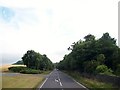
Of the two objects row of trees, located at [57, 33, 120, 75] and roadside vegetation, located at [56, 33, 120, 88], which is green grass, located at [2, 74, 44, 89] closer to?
roadside vegetation, located at [56, 33, 120, 88]

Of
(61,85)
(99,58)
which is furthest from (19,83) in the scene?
(99,58)

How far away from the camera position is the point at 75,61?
68.8m

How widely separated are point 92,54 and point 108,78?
89.0 ft

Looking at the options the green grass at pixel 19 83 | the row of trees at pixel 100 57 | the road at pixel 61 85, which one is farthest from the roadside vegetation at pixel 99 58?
the green grass at pixel 19 83

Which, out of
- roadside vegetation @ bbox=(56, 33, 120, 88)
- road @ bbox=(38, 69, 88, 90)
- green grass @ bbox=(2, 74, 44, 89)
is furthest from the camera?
roadside vegetation @ bbox=(56, 33, 120, 88)

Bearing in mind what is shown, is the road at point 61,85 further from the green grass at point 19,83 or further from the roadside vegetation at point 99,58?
the roadside vegetation at point 99,58

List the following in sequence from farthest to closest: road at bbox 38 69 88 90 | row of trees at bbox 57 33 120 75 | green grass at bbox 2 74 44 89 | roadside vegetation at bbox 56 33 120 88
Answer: row of trees at bbox 57 33 120 75
roadside vegetation at bbox 56 33 120 88
green grass at bbox 2 74 44 89
road at bbox 38 69 88 90

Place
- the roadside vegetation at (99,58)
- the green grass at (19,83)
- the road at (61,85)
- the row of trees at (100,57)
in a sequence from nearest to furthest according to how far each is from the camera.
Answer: the road at (61,85), the green grass at (19,83), the roadside vegetation at (99,58), the row of trees at (100,57)

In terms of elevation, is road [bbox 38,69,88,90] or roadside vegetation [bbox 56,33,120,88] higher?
roadside vegetation [bbox 56,33,120,88]

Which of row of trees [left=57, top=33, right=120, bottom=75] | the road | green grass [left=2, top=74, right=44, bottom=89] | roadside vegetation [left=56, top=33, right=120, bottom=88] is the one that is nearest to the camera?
the road

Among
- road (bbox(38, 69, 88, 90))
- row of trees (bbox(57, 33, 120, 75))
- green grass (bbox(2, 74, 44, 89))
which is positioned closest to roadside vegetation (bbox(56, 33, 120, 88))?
row of trees (bbox(57, 33, 120, 75))

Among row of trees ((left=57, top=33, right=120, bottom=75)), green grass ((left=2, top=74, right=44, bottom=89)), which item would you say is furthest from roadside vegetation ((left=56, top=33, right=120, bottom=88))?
green grass ((left=2, top=74, right=44, bottom=89))

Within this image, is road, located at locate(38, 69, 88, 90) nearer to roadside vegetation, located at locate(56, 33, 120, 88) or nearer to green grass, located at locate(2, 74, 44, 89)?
green grass, located at locate(2, 74, 44, 89)

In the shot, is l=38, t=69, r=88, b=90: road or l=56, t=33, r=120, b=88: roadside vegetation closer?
l=38, t=69, r=88, b=90: road
